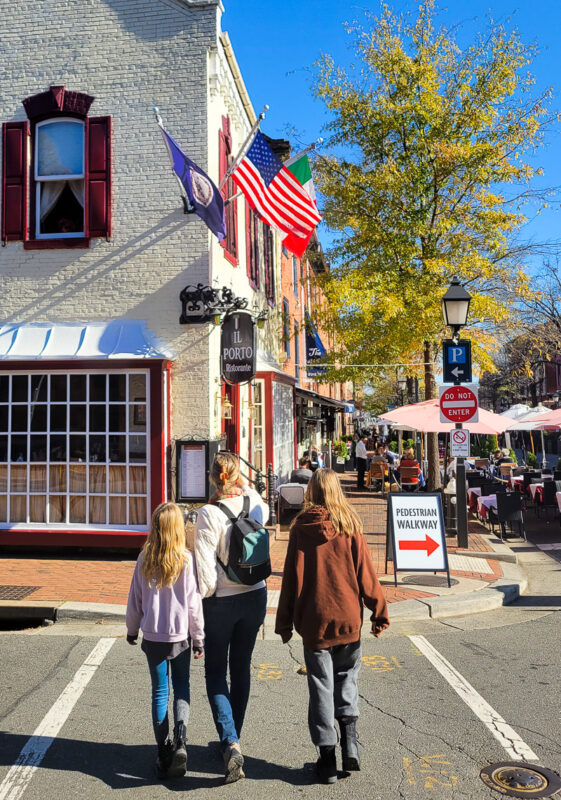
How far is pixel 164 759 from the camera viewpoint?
157 inches

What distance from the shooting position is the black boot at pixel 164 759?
398cm

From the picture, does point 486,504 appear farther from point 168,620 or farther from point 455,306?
point 168,620

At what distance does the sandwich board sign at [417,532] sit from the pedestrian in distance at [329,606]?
15.5ft

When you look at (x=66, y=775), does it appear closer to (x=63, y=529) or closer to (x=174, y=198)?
(x=63, y=529)

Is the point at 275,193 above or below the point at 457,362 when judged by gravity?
above

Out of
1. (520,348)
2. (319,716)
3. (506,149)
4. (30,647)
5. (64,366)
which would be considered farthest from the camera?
(520,348)

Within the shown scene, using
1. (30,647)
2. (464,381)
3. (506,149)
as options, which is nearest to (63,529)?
(30,647)

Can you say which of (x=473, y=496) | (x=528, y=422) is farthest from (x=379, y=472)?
(x=528, y=422)

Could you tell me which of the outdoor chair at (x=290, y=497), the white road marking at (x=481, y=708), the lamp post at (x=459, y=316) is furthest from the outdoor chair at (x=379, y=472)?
the white road marking at (x=481, y=708)

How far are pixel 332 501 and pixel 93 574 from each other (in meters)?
6.18

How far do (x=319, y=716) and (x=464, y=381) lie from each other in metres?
7.75

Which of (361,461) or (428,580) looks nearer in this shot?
(428,580)

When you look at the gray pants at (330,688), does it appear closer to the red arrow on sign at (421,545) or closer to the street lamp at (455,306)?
the red arrow on sign at (421,545)

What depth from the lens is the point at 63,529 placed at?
10531 mm
